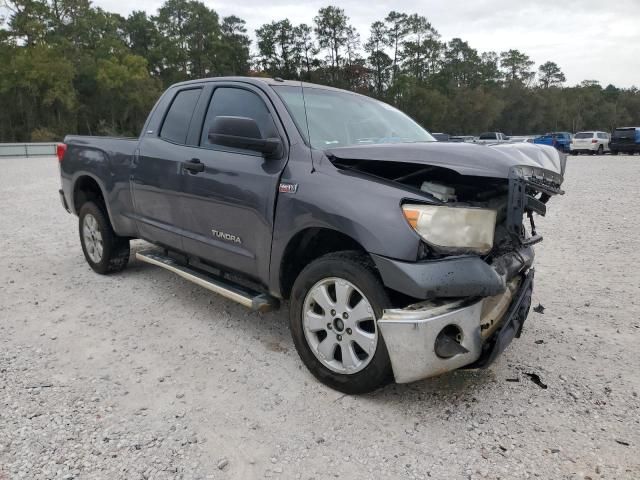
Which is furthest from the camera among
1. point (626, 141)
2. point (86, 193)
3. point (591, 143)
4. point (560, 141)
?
point (560, 141)

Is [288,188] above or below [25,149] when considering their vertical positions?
above

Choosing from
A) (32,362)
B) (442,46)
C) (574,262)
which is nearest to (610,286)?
(574,262)

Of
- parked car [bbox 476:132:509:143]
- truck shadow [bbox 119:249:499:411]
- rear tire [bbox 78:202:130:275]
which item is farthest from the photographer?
rear tire [bbox 78:202:130:275]

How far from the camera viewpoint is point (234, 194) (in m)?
3.46

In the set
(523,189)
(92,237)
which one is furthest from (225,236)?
(92,237)

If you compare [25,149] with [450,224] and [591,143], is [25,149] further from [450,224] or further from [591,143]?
[591,143]

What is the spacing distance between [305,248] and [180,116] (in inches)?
74.1

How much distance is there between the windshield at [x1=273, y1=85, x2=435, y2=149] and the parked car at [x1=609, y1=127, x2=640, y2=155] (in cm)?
3023

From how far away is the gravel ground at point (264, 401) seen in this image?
7.79ft

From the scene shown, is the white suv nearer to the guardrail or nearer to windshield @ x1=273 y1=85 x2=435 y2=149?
windshield @ x1=273 y1=85 x2=435 y2=149

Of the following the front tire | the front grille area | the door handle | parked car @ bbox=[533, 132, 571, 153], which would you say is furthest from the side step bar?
parked car @ bbox=[533, 132, 571, 153]

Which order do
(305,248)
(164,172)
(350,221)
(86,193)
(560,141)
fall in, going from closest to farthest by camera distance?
(350,221), (305,248), (164,172), (86,193), (560,141)

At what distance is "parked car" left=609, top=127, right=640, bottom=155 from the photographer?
93.8 ft

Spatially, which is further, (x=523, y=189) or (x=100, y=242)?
(x=100, y=242)
